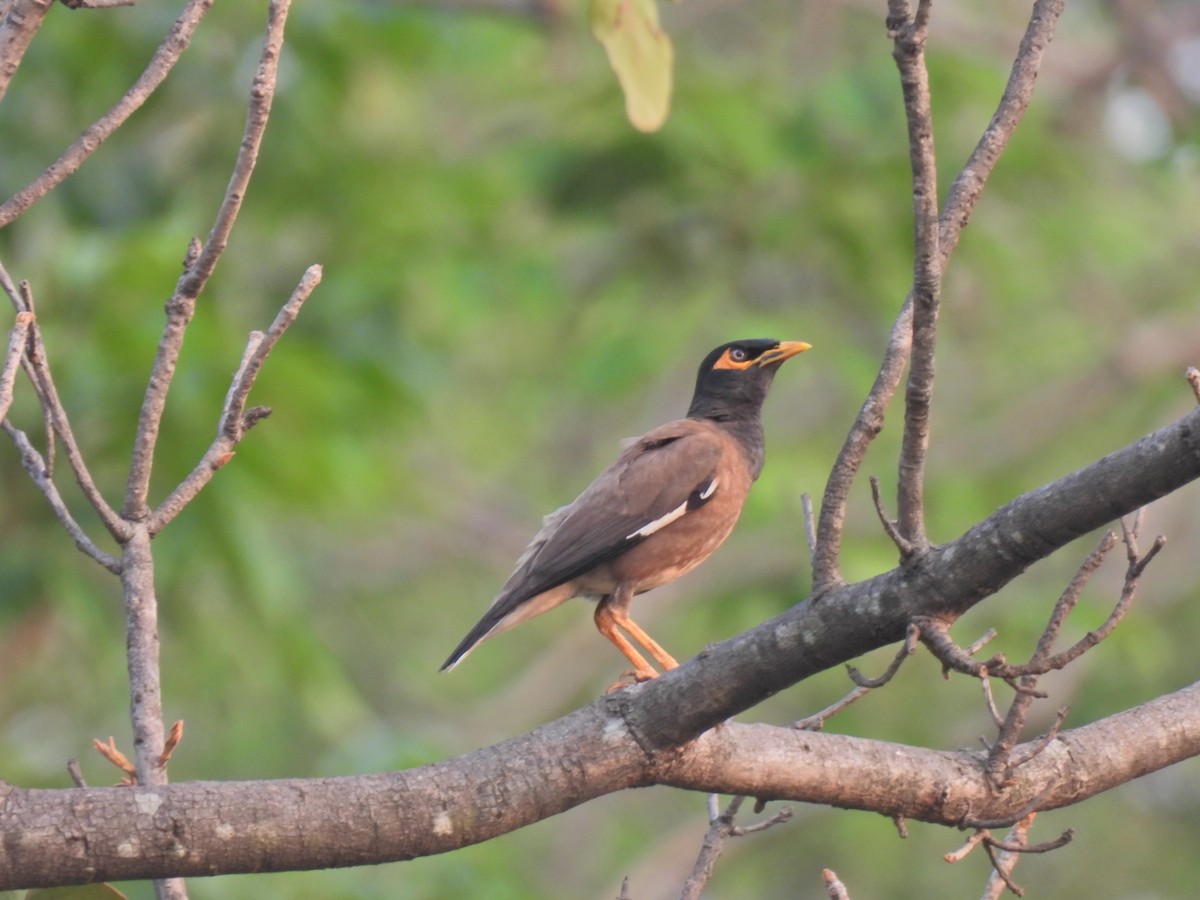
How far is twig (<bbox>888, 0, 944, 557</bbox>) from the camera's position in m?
2.38

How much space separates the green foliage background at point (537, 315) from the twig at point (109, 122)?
233 centimetres

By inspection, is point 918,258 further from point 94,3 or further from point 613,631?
point 613,631

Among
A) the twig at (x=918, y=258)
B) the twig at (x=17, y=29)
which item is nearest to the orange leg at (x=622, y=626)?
the twig at (x=918, y=258)

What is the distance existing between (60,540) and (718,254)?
3.50 m

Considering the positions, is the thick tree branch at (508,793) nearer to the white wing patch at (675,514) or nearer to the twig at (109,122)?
the twig at (109,122)

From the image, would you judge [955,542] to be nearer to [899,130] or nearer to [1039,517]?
[1039,517]

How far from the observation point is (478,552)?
1324 cm

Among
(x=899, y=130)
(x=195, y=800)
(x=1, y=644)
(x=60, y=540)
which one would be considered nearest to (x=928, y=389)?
(x=195, y=800)

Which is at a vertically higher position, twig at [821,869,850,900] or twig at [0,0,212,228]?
twig at [0,0,212,228]

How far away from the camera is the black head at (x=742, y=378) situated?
573 centimetres

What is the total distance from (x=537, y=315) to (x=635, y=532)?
3.64 metres

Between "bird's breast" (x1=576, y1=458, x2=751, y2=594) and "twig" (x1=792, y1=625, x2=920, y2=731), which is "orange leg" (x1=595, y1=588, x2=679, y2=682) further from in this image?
"twig" (x1=792, y1=625, x2=920, y2=731)

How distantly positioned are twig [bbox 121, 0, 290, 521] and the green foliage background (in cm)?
191

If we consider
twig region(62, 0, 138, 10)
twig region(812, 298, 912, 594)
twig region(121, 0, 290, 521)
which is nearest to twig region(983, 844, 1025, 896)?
twig region(812, 298, 912, 594)
